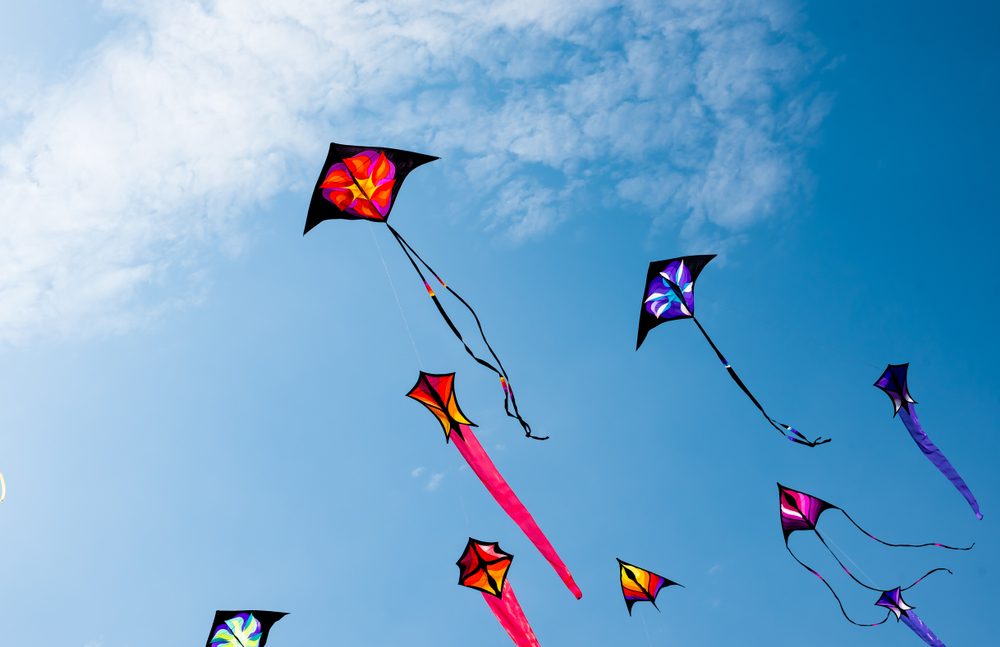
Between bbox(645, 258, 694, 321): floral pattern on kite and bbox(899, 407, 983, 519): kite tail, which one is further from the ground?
bbox(645, 258, 694, 321): floral pattern on kite

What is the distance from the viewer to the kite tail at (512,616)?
11312 millimetres

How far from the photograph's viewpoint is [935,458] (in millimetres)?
11945

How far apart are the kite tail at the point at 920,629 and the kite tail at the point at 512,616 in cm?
644

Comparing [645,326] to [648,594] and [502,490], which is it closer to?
[502,490]

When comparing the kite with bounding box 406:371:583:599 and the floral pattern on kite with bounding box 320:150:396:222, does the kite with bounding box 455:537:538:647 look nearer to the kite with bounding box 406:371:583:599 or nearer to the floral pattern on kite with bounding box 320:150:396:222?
the kite with bounding box 406:371:583:599

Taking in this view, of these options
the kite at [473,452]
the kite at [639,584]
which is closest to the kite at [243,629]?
the kite at [473,452]

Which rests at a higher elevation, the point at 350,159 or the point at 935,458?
the point at 350,159

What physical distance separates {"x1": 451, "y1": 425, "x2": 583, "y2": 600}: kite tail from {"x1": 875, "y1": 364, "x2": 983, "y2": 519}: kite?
21.8 feet

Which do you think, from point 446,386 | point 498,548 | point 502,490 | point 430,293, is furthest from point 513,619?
point 430,293

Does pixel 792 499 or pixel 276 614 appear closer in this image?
pixel 276 614

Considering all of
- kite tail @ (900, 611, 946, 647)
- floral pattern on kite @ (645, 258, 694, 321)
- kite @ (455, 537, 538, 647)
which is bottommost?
kite tail @ (900, 611, 946, 647)

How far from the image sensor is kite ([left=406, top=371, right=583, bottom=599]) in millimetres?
9453

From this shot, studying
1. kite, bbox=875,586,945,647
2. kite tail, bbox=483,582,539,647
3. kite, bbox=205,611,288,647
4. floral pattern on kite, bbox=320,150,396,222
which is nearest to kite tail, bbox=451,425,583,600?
kite tail, bbox=483,582,539,647

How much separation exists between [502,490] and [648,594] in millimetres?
5916
